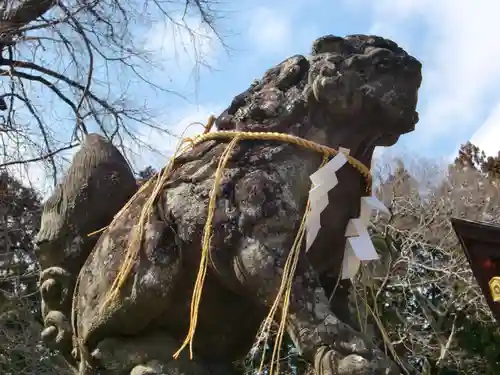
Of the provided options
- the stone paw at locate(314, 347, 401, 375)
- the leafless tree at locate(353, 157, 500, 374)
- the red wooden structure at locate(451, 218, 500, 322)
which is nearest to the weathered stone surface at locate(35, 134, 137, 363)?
the stone paw at locate(314, 347, 401, 375)

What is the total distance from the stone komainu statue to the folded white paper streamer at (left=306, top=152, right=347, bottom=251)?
0.03 metres

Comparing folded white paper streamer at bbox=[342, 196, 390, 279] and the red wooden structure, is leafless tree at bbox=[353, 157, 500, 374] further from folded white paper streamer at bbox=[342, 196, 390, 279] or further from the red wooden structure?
folded white paper streamer at bbox=[342, 196, 390, 279]

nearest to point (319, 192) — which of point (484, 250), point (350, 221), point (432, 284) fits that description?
point (350, 221)

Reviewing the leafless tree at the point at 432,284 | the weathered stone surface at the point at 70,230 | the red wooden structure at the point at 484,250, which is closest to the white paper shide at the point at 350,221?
the weathered stone surface at the point at 70,230

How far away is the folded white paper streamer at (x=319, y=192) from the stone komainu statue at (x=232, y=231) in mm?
31

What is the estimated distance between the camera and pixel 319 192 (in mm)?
1307

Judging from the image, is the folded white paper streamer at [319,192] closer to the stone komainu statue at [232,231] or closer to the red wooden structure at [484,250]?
the stone komainu statue at [232,231]

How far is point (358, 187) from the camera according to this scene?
1449 millimetres

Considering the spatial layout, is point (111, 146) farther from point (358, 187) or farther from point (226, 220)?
point (358, 187)

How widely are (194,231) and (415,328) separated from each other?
5.65 metres

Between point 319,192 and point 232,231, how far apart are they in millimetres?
186

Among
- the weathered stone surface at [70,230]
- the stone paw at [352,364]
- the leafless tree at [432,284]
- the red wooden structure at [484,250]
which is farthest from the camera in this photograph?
the leafless tree at [432,284]

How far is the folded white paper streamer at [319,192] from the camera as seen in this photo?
1.29 m

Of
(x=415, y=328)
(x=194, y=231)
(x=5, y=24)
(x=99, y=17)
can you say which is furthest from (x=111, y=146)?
(x=415, y=328)
